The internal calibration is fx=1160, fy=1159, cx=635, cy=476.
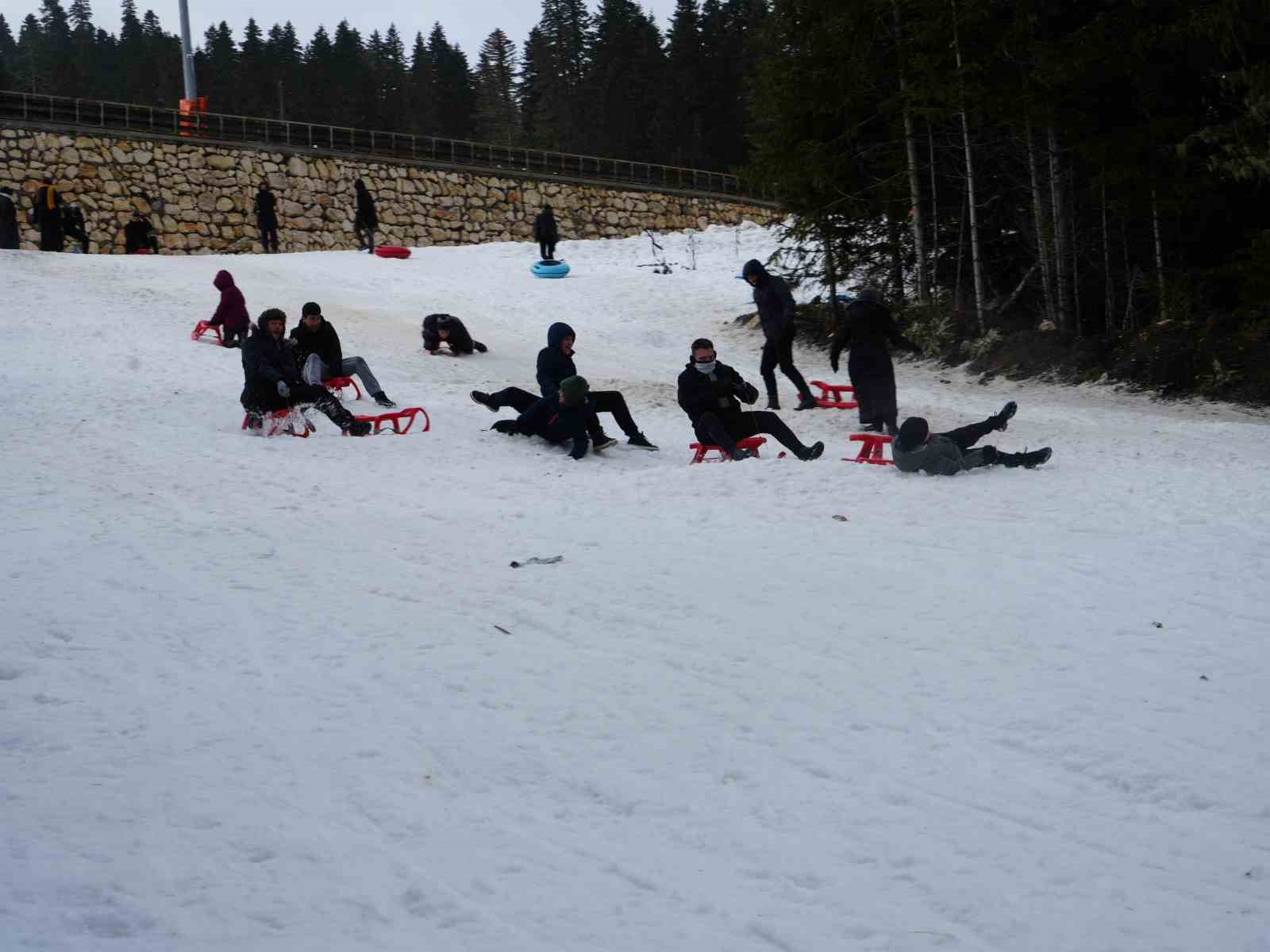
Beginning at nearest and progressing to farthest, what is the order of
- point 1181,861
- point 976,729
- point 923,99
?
point 1181,861 → point 976,729 → point 923,99

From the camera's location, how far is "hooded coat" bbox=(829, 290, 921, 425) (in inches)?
413

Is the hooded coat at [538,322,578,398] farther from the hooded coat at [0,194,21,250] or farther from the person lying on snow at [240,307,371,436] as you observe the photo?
the hooded coat at [0,194,21,250]

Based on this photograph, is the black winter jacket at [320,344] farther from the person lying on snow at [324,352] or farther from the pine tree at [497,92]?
the pine tree at [497,92]

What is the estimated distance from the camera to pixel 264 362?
1027cm

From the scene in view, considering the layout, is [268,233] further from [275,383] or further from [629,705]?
[629,705]

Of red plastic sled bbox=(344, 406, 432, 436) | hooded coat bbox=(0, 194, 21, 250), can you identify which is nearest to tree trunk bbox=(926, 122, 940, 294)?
red plastic sled bbox=(344, 406, 432, 436)

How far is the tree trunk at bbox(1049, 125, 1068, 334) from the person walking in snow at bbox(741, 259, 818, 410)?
16.1ft

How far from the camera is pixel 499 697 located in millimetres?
4578

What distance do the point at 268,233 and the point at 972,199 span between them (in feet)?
59.1

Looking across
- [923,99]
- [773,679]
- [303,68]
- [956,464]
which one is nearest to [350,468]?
[956,464]

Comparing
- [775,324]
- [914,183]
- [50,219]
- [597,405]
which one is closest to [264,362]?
[597,405]

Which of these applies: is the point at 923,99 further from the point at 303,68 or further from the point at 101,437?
the point at 303,68

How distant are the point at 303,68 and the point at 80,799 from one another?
6550 cm

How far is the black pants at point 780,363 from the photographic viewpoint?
39.9 feet
